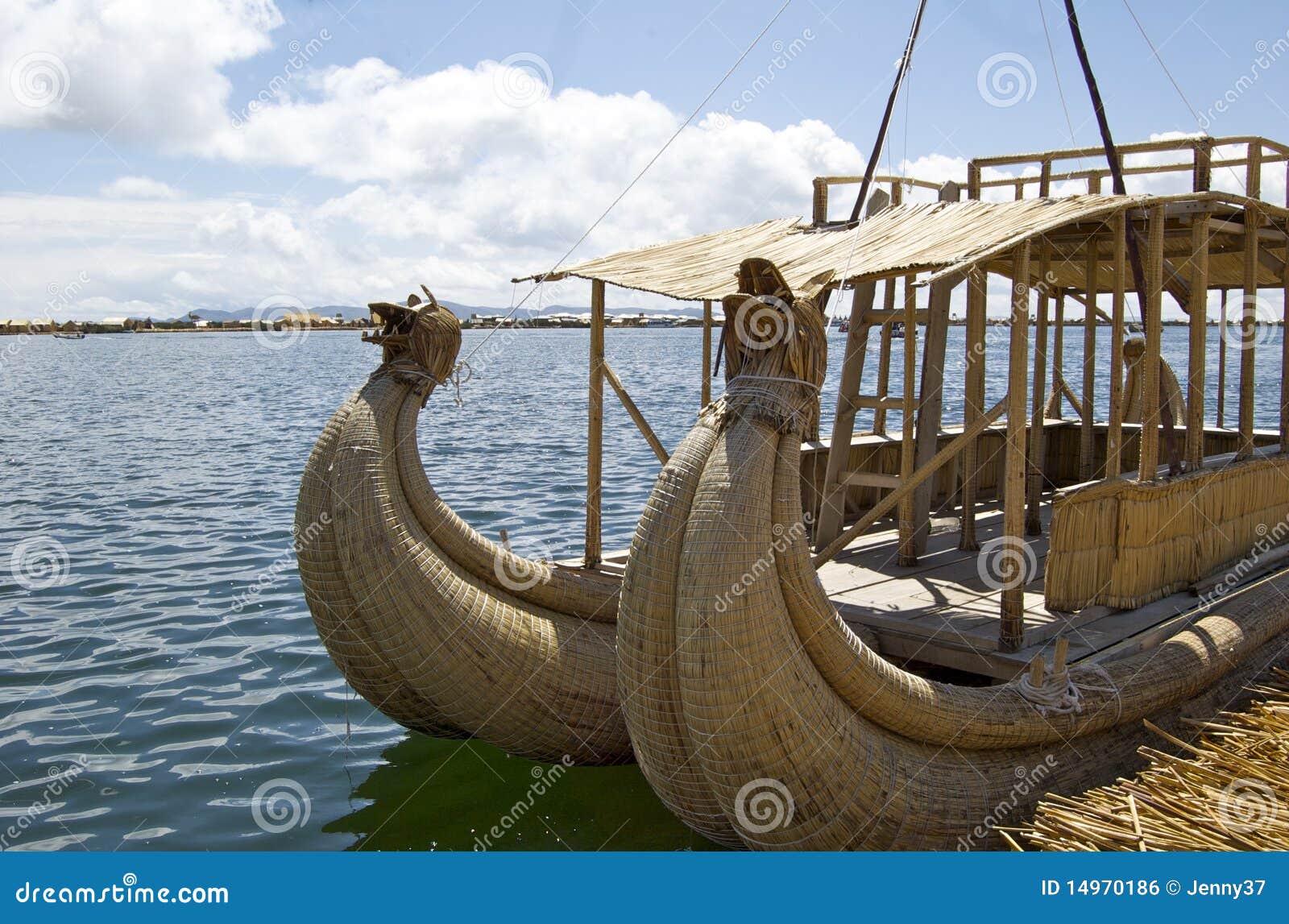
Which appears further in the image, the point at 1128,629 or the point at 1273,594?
the point at 1273,594

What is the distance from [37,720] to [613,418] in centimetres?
2595

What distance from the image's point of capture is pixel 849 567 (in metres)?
8.87

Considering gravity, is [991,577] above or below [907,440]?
below

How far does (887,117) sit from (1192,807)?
550 centimetres

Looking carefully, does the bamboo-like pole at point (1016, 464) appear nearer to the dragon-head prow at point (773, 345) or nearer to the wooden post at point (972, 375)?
the wooden post at point (972, 375)

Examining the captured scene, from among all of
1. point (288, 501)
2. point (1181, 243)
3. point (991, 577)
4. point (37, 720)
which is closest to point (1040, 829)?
point (991, 577)

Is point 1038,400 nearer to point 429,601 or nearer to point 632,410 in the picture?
point 632,410

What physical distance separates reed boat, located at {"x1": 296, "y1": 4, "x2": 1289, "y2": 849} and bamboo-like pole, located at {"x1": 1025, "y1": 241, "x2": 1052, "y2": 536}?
0.06 metres

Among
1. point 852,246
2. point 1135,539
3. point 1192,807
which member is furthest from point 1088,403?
point 1192,807

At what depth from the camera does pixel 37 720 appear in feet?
28.5

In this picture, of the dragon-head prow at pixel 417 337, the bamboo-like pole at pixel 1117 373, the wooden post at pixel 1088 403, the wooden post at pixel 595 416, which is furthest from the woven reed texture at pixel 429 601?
the wooden post at pixel 1088 403

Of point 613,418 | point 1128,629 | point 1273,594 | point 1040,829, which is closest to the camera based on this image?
point 1040,829

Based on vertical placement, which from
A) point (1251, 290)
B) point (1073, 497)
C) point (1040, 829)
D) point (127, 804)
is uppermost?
point (1251, 290)

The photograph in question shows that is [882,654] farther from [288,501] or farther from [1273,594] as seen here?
[288,501]
